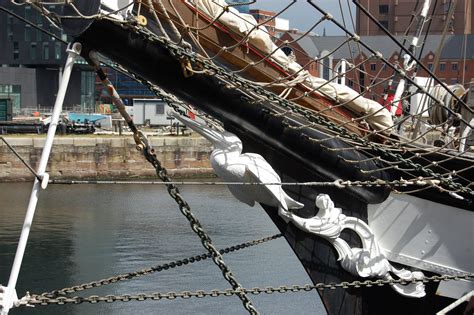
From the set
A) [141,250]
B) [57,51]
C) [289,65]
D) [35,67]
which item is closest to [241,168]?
[289,65]

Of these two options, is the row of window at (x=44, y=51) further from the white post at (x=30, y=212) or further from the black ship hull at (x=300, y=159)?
the white post at (x=30, y=212)

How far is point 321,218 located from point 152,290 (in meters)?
8.10

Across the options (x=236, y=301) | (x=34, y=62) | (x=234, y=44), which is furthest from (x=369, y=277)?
(x=34, y=62)

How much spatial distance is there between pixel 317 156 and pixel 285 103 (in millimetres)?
393

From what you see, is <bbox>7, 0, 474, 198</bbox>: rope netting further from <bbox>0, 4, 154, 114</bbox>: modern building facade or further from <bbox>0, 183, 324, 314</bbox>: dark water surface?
<bbox>0, 4, 154, 114</bbox>: modern building facade

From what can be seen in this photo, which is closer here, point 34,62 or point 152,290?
point 152,290

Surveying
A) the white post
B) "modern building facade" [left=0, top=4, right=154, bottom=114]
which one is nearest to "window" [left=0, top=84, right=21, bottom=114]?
"modern building facade" [left=0, top=4, right=154, bottom=114]

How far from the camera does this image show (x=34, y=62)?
56969mm

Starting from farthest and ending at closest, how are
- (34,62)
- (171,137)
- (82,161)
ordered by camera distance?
(34,62)
(171,137)
(82,161)

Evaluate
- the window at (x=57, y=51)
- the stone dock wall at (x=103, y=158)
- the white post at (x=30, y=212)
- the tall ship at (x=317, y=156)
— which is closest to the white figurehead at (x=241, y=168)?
the tall ship at (x=317, y=156)

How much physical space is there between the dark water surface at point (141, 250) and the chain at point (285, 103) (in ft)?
22.1

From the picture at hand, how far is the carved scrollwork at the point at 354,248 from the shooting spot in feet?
17.1

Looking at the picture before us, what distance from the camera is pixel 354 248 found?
17.4ft

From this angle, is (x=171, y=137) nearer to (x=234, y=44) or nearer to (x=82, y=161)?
(x=82, y=161)
